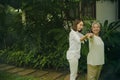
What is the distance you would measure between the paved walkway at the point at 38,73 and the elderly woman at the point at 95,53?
5.87 ft

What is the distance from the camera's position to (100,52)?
688 centimetres

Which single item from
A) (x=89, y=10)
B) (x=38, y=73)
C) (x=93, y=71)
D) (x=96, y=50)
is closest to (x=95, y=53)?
(x=96, y=50)

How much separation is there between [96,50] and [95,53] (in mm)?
72

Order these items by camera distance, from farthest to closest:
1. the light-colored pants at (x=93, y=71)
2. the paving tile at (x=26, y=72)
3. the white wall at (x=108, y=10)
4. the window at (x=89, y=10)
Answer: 1. the window at (x=89, y=10)
2. the white wall at (x=108, y=10)
3. the paving tile at (x=26, y=72)
4. the light-colored pants at (x=93, y=71)

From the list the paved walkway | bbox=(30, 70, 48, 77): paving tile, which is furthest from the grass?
bbox=(30, 70, 48, 77): paving tile

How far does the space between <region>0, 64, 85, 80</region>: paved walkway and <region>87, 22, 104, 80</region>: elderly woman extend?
179cm

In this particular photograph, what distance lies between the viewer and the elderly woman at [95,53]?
6.76 m

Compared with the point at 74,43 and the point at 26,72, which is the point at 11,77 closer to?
the point at 26,72

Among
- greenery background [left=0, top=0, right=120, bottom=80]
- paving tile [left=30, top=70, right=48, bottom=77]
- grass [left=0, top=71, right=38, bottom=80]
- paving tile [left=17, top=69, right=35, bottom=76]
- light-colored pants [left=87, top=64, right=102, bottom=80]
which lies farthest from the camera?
greenery background [left=0, top=0, right=120, bottom=80]

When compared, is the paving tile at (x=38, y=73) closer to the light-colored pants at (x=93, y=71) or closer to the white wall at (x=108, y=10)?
the light-colored pants at (x=93, y=71)

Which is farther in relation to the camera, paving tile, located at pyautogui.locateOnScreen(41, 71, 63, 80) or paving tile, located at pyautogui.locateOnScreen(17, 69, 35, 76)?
paving tile, located at pyautogui.locateOnScreen(17, 69, 35, 76)

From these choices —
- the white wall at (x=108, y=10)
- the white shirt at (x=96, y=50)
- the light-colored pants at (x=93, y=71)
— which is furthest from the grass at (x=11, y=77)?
the white wall at (x=108, y=10)

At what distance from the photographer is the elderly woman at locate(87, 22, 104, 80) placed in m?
6.76

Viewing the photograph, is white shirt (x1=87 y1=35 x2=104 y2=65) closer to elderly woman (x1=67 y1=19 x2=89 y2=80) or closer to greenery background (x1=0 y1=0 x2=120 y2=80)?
elderly woman (x1=67 y1=19 x2=89 y2=80)
